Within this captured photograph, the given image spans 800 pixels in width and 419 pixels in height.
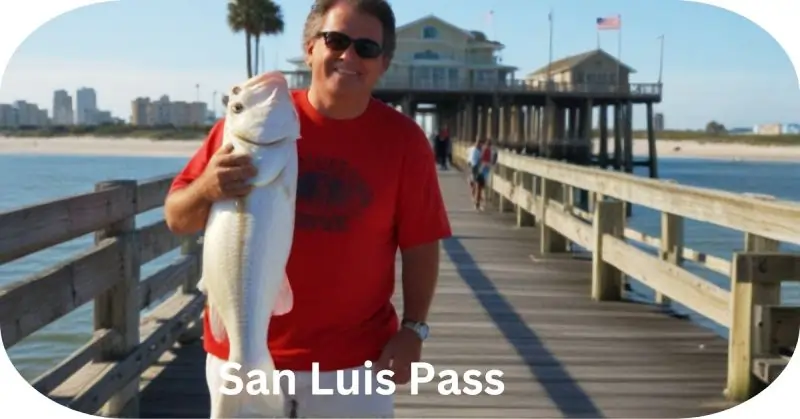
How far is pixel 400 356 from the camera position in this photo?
255 centimetres

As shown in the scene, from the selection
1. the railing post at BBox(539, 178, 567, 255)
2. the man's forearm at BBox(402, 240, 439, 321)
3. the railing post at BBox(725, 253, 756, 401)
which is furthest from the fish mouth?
the railing post at BBox(539, 178, 567, 255)

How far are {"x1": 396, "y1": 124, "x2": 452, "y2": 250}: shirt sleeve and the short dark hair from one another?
0.26m

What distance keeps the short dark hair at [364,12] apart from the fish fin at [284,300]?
0.65 metres

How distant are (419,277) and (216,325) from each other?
0.59 metres

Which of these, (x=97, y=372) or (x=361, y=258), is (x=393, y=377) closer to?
(x=361, y=258)

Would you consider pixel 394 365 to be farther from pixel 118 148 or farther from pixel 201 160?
pixel 118 148

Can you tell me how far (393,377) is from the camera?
8.39 ft

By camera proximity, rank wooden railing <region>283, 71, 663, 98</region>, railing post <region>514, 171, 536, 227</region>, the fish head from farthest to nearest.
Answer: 1. wooden railing <region>283, 71, 663, 98</region>
2. railing post <region>514, 171, 536, 227</region>
3. the fish head

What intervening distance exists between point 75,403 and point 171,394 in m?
1.35

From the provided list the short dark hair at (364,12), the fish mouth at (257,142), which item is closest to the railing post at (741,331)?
the short dark hair at (364,12)

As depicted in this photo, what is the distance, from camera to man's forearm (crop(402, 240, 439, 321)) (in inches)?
103

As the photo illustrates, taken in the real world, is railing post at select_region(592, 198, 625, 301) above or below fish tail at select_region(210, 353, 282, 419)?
below

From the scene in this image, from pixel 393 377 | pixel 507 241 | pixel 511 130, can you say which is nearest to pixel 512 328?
pixel 393 377

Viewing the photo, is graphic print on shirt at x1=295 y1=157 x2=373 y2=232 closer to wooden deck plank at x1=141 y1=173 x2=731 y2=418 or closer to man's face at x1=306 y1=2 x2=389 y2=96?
man's face at x1=306 y1=2 x2=389 y2=96
